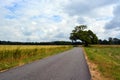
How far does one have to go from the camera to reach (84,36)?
13362 cm

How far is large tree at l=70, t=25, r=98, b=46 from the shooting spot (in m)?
133

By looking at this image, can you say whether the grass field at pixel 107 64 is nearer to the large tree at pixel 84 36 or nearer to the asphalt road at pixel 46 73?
the asphalt road at pixel 46 73

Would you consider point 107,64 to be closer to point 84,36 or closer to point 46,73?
point 46,73

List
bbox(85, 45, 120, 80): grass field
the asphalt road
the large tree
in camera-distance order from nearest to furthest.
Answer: the asphalt road
bbox(85, 45, 120, 80): grass field
the large tree

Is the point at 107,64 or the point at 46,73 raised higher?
the point at 46,73

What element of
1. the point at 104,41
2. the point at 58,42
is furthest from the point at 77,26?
the point at 104,41

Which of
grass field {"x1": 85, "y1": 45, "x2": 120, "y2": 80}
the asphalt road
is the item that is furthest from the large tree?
the asphalt road

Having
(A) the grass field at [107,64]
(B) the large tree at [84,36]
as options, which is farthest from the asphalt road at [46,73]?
(B) the large tree at [84,36]

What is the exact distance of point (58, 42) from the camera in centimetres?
17725

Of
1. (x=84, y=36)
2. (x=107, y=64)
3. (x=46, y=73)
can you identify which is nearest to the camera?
(x=46, y=73)

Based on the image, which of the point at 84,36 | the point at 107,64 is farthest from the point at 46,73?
the point at 84,36

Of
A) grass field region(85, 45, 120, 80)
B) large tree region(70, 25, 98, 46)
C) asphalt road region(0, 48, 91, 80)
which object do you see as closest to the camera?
asphalt road region(0, 48, 91, 80)

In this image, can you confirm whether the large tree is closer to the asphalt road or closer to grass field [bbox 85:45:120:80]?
grass field [bbox 85:45:120:80]

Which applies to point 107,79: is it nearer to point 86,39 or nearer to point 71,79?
point 71,79
